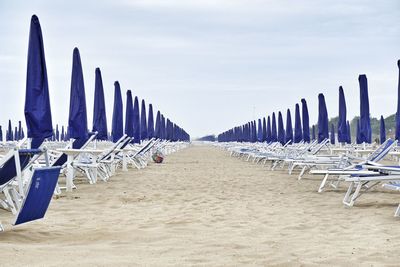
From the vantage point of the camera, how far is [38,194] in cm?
434

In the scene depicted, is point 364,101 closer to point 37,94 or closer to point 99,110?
point 99,110

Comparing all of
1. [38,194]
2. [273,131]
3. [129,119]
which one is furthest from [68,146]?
[273,131]

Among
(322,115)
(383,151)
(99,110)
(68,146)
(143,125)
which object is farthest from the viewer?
(143,125)

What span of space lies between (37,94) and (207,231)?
2651 mm

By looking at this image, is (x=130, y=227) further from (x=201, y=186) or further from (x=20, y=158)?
(x=201, y=186)

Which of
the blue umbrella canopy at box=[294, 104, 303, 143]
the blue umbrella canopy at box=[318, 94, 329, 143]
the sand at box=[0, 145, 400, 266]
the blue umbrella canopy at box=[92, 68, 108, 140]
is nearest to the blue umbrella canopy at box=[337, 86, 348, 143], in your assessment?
the blue umbrella canopy at box=[318, 94, 329, 143]

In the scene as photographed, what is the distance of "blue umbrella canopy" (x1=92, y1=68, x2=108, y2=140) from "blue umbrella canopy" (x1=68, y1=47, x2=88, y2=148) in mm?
2227

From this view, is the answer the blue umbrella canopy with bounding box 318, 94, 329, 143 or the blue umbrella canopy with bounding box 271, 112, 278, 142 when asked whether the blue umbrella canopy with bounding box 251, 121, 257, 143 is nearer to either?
the blue umbrella canopy with bounding box 271, 112, 278, 142

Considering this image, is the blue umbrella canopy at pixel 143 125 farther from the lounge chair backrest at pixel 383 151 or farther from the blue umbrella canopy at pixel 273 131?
the lounge chair backrest at pixel 383 151

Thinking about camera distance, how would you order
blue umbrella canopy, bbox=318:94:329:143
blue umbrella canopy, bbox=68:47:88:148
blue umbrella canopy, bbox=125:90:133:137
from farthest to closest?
blue umbrella canopy, bbox=318:94:329:143 → blue umbrella canopy, bbox=125:90:133:137 → blue umbrella canopy, bbox=68:47:88:148

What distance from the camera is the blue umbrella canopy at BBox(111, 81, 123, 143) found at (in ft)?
47.2

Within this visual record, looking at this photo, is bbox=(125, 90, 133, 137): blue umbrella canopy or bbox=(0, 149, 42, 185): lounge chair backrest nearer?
bbox=(0, 149, 42, 185): lounge chair backrest

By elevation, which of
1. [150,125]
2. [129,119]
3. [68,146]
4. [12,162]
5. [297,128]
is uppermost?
[150,125]

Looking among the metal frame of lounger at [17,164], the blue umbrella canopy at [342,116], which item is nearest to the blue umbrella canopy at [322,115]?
the blue umbrella canopy at [342,116]
